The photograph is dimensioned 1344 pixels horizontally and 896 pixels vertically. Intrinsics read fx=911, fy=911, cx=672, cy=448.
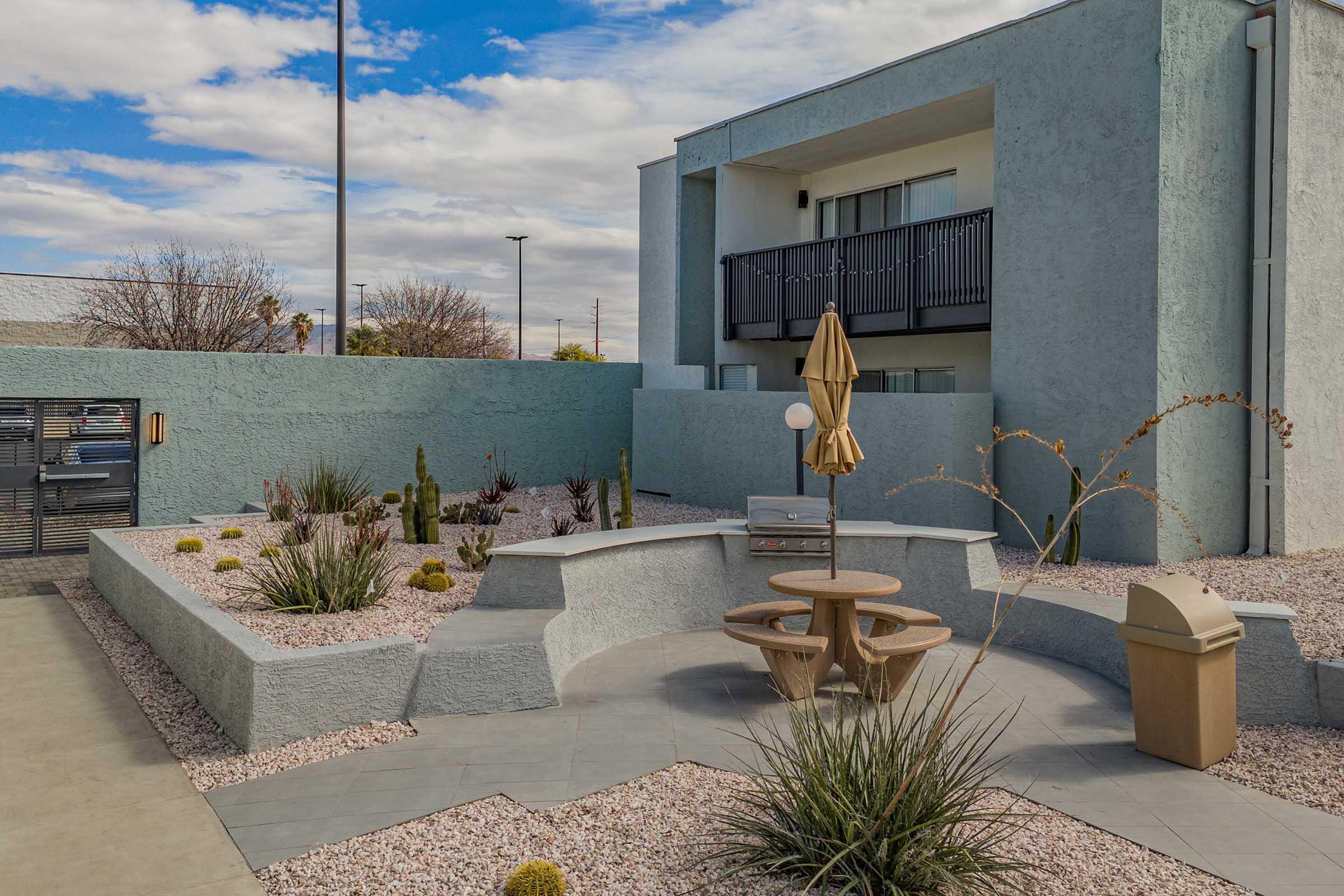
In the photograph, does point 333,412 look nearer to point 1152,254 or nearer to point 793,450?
point 793,450

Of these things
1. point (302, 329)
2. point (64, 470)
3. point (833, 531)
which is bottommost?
point (833, 531)

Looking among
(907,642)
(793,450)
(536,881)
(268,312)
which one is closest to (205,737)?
(536,881)

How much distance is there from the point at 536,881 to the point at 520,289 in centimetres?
3937

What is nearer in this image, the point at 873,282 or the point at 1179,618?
the point at 1179,618

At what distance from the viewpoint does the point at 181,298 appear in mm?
25156

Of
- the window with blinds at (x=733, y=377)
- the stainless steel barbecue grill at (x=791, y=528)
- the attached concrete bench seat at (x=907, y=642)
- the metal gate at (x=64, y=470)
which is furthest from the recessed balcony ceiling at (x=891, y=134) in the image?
the metal gate at (x=64, y=470)

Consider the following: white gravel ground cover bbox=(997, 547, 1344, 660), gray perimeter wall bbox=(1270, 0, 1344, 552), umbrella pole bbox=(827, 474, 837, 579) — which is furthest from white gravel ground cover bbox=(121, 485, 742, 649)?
gray perimeter wall bbox=(1270, 0, 1344, 552)

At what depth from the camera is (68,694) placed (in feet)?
21.8

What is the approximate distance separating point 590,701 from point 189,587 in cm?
409

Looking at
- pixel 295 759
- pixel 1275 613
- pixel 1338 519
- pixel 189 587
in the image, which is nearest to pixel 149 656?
pixel 189 587

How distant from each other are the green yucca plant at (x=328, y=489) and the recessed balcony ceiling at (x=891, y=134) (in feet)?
27.8

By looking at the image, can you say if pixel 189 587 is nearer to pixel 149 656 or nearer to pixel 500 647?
pixel 149 656

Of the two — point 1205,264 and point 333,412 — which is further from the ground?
point 1205,264

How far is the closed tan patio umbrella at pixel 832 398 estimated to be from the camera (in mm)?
6516
